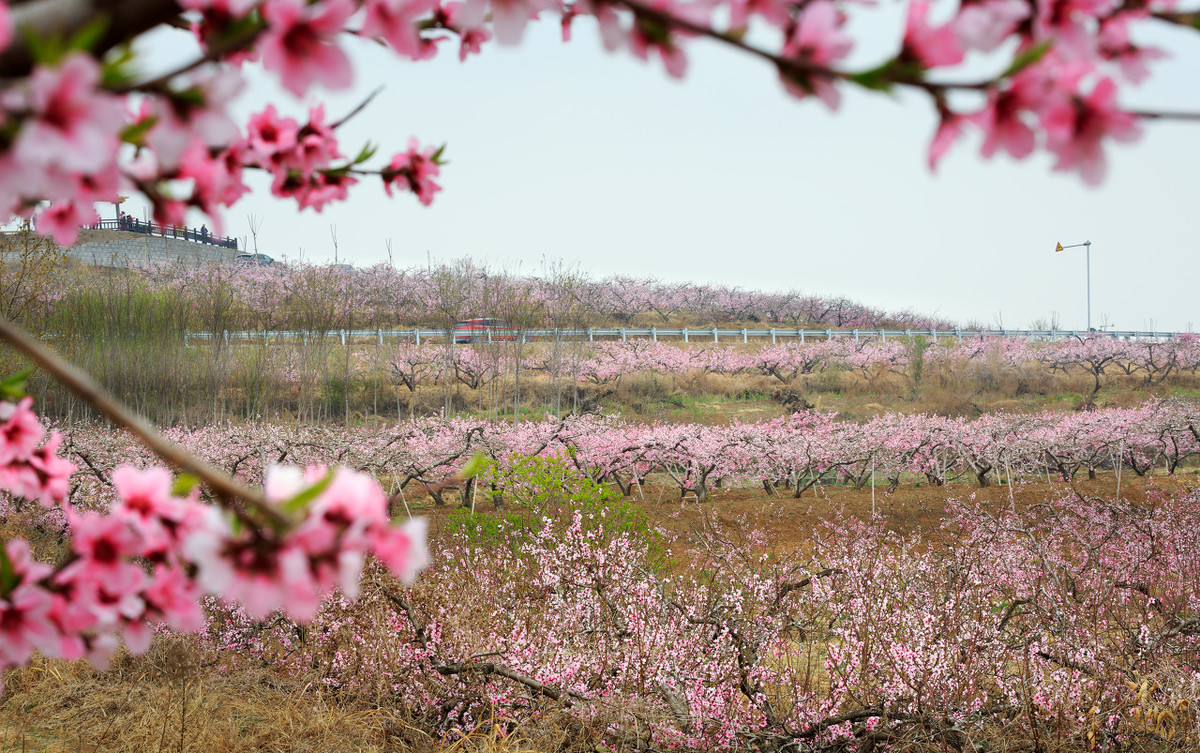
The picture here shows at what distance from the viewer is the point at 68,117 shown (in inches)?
27.4

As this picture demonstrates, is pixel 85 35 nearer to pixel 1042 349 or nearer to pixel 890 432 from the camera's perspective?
pixel 890 432

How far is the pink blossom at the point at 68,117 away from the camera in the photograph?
2.18ft

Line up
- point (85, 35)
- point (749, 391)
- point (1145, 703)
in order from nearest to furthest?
1. point (85, 35)
2. point (1145, 703)
3. point (749, 391)

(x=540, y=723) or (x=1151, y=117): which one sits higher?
(x=1151, y=117)

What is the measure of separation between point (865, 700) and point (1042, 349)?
28607mm

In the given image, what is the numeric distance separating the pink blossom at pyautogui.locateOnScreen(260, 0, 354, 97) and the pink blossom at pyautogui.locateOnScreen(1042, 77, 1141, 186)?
770 millimetres

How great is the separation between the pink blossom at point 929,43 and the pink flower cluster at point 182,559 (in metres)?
0.73

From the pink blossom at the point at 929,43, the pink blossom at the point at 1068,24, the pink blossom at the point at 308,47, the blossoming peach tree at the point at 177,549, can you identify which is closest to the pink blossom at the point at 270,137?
the blossoming peach tree at the point at 177,549

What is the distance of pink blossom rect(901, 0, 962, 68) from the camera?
804 mm

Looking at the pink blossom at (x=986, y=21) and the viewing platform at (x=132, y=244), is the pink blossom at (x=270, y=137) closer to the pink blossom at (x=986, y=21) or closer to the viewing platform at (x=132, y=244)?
the pink blossom at (x=986, y=21)

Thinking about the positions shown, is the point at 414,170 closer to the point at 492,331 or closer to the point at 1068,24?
the point at 1068,24

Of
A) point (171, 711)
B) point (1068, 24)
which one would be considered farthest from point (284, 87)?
point (171, 711)

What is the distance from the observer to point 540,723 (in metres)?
4.01

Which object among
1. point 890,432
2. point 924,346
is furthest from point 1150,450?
point 924,346
